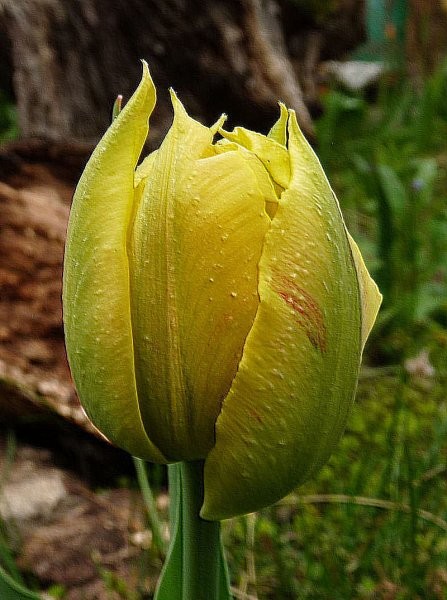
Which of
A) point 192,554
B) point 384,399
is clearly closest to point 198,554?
point 192,554

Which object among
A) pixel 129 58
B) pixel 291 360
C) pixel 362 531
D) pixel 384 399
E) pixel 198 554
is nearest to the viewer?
pixel 291 360

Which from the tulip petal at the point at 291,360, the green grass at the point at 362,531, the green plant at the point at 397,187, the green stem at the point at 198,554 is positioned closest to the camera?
the tulip petal at the point at 291,360

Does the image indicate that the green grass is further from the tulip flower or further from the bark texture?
the bark texture

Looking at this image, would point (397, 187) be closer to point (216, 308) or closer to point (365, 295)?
point (365, 295)

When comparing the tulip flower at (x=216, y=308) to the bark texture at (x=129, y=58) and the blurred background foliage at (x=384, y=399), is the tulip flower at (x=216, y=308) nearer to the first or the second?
A: the blurred background foliage at (x=384, y=399)

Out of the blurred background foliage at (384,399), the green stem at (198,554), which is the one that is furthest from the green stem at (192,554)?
the blurred background foliage at (384,399)

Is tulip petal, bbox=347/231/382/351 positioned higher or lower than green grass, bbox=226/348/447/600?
higher

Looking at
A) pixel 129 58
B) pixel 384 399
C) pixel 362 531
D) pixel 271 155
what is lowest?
pixel 384 399

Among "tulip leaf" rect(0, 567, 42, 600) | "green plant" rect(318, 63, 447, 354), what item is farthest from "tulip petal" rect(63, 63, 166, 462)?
"green plant" rect(318, 63, 447, 354)
